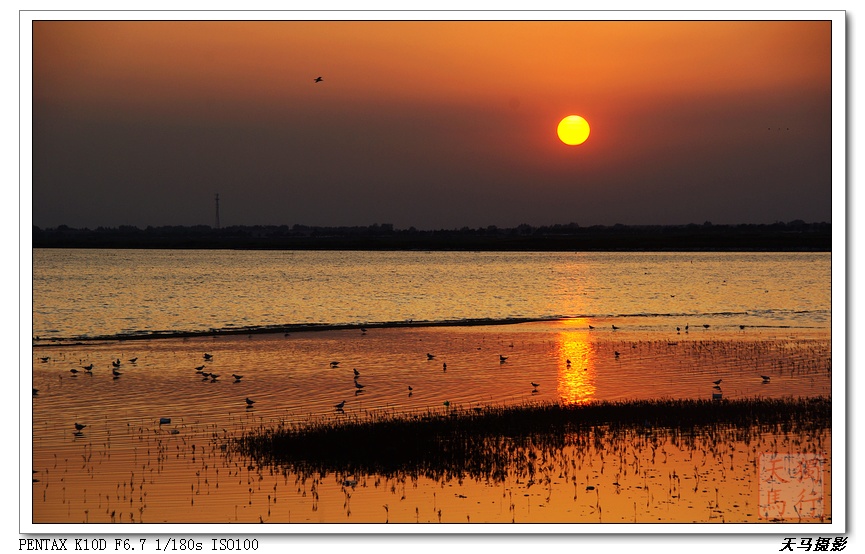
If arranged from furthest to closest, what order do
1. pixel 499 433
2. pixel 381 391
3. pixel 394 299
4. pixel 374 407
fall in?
pixel 394 299 < pixel 381 391 < pixel 374 407 < pixel 499 433

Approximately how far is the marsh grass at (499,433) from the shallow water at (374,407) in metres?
0.46

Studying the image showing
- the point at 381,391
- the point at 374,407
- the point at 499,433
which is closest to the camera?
the point at 499,433

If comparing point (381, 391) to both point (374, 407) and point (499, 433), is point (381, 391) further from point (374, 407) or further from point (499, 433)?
point (499, 433)

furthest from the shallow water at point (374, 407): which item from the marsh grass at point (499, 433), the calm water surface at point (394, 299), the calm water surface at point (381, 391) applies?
the calm water surface at point (394, 299)

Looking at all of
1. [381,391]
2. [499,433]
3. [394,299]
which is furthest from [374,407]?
[394,299]

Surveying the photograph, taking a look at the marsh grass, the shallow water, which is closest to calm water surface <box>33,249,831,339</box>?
the shallow water

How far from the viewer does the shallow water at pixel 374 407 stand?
14242 millimetres

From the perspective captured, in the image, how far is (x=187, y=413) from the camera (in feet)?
69.1

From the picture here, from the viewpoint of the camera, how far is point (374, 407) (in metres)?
21.5

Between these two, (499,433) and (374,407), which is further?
(374,407)

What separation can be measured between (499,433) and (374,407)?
3994 millimetres
